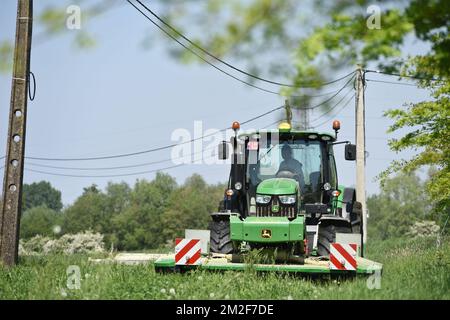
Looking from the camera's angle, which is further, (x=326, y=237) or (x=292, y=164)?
(x=292, y=164)

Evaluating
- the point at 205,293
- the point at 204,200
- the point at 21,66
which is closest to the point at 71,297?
the point at 205,293

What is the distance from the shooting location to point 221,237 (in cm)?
999

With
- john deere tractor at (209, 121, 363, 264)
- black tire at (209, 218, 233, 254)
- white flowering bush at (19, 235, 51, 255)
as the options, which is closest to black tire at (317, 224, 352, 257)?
john deere tractor at (209, 121, 363, 264)

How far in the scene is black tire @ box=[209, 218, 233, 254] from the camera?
9930mm

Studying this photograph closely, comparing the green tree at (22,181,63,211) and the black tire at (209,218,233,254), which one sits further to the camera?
the green tree at (22,181,63,211)

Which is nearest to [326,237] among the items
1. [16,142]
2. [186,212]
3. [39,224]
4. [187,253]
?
[187,253]

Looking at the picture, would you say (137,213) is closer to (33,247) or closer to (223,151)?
(33,247)

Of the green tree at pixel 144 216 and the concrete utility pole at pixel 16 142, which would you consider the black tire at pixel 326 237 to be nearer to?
the concrete utility pole at pixel 16 142

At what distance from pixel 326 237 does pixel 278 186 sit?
1.10 metres

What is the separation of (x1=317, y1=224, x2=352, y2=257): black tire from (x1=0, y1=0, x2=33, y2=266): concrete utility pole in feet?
16.6

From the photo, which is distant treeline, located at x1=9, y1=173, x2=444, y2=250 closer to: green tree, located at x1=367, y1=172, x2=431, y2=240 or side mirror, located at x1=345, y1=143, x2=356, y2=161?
green tree, located at x1=367, y1=172, x2=431, y2=240

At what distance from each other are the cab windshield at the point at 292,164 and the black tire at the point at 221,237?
2.67 ft

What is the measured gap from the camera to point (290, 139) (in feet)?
33.7

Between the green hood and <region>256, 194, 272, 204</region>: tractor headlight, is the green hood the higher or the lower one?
the higher one
